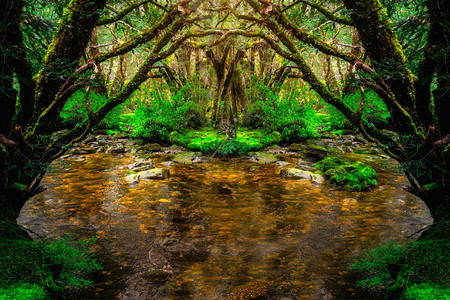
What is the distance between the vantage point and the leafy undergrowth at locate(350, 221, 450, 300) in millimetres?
3533

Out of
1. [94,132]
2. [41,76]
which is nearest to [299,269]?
[41,76]

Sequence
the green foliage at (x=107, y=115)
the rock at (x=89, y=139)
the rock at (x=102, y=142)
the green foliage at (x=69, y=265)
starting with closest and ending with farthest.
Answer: the green foliage at (x=69, y=265) → the green foliage at (x=107, y=115) → the rock at (x=102, y=142) → the rock at (x=89, y=139)

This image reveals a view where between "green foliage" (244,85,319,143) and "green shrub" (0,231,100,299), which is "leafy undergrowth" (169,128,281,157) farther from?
"green shrub" (0,231,100,299)

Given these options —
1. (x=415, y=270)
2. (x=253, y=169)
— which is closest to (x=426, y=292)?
(x=415, y=270)

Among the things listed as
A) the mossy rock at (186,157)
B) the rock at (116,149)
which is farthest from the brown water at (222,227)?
the rock at (116,149)

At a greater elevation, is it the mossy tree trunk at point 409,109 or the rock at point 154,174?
the mossy tree trunk at point 409,109

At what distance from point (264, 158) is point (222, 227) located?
242 inches

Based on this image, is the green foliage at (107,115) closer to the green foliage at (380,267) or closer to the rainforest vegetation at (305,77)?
the rainforest vegetation at (305,77)

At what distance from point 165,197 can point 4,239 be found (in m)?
4.62

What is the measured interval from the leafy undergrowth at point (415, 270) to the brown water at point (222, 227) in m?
0.40

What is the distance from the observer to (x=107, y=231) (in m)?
6.58

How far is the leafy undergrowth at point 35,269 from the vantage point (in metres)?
3.53

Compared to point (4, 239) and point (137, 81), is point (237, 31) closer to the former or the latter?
point (137, 81)

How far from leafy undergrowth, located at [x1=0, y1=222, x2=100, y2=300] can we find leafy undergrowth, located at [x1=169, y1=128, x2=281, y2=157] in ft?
27.5
